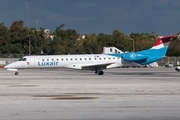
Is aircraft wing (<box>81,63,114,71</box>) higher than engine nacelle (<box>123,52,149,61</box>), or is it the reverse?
engine nacelle (<box>123,52,149,61</box>)

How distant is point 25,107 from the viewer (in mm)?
14227

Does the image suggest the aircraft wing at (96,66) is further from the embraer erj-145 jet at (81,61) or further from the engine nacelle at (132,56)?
the engine nacelle at (132,56)

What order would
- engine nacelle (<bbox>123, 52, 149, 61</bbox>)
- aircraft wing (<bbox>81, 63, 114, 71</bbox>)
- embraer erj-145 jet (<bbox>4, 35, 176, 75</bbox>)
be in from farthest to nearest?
embraer erj-145 jet (<bbox>4, 35, 176, 75</bbox>) → engine nacelle (<bbox>123, 52, 149, 61</bbox>) → aircraft wing (<bbox>81, 63, 114, 71</bbox>)

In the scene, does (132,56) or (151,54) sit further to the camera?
(151,54)

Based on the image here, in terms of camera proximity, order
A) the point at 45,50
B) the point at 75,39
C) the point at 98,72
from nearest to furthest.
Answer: the point at 98,72
the point at 45,50
the point at 75,39

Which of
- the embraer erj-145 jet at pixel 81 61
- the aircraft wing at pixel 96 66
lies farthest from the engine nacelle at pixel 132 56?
the aircraft wing at pixel 96 66

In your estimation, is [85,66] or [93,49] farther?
[93,49]

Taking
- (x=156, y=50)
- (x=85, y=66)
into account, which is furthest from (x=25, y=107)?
(x=156, y=50)

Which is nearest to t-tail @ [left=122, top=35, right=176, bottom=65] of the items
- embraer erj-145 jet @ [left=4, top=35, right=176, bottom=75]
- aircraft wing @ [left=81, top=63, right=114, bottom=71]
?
embraer erj-145 jet @ [left=4, top=35, right=176, bottom=75]

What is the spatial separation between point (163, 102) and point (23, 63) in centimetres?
2879

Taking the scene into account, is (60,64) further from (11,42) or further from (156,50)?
(11,42)

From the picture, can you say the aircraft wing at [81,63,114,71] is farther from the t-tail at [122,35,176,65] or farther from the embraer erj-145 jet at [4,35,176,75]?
the t-tail at [122,35,176,65]

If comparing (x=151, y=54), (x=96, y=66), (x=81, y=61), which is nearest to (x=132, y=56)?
(x=151, y=54)

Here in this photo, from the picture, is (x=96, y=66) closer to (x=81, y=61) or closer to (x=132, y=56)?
(x=81, y=61)
